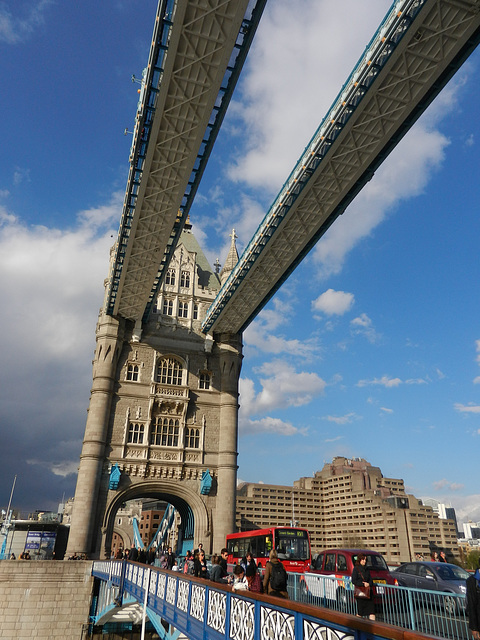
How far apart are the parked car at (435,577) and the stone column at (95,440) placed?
78.6 ft

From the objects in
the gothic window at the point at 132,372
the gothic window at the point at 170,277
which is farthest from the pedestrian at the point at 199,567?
the gothic window at the point at 170,277

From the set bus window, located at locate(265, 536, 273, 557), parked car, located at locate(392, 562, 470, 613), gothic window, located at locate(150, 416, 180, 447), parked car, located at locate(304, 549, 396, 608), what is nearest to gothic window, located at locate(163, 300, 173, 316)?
gothic window, located at locate(150, 416, 180, 447)

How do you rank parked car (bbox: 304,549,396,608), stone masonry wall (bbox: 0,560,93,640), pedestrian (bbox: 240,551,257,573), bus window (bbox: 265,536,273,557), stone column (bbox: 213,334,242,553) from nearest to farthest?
pedestrian (bbox: 240,551,257,573) → parked car (bbox: 304,549,396,608) → bus window (bbox: 265,536,273,557) → stone masonry wall (bbox: 0,560,93,640) → stone column (bbox: 213,334,242,553)

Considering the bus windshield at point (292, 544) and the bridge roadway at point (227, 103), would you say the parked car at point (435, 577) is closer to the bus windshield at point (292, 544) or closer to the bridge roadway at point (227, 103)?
the bus windshield at point (292, 544)

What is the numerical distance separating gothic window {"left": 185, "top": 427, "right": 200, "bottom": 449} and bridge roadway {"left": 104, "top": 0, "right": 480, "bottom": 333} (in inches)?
514

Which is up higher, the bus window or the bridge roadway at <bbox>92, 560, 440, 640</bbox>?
the bus window

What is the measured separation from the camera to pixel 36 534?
54469mm

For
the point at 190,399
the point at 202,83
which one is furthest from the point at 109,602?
the point at 202,83

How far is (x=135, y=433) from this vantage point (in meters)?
39.3

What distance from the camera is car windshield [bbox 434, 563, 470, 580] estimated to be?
16.4m

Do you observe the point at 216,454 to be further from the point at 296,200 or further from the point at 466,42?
the point at 466,42

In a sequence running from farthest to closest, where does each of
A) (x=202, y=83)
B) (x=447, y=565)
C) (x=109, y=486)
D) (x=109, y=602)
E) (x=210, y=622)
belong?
(x=109, y=486), (x=109, y=602), (x=202, y=83), (x=447, y=565), (x=210, y=622)

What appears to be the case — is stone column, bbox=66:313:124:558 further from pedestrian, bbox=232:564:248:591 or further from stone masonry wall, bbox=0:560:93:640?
pedestrian, bbox=232:564:248:591

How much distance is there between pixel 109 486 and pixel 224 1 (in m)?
31.0
